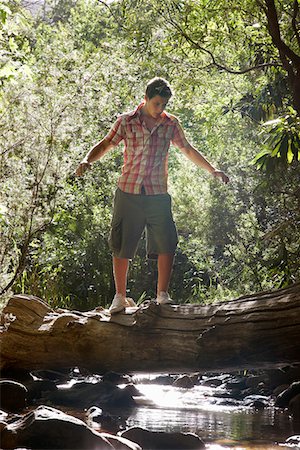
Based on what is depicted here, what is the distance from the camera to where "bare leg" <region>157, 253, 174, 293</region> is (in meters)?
6.33

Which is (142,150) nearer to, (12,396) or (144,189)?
(144,189)

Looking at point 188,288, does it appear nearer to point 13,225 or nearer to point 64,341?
point 13,225

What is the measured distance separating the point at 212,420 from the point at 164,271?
3.88 ft

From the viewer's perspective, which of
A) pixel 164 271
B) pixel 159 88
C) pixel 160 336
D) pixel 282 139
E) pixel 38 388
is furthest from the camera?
pixel 282 139

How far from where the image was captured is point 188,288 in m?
12.1

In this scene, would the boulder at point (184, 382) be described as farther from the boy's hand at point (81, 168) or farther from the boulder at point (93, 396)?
the boy's hand at point (81, 168)

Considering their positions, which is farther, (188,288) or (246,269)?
(188,288)

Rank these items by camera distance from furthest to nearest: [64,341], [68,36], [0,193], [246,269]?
[68,36] → [246,269] → [0,193] → [64,341]

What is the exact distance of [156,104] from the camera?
623 centimetres

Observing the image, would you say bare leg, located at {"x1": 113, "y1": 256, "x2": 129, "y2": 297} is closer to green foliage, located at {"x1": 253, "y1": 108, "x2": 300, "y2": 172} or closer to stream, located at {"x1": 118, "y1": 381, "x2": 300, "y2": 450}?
stream, located at {"x1": 118, "y1": 381, "x2": 300, "y2": 450}

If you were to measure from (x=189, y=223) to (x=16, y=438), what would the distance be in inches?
317

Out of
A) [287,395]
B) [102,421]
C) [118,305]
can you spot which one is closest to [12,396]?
[102,421]

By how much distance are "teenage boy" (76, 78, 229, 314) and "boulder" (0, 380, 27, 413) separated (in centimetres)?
94

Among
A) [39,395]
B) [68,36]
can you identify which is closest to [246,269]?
[39,395]
